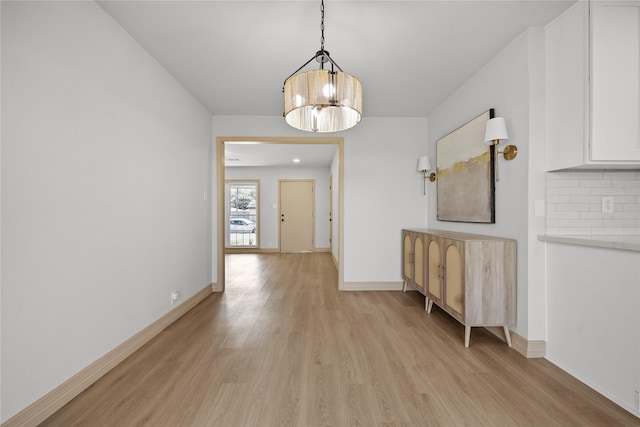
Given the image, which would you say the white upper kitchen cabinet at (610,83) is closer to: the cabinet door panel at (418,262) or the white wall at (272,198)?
the cabinet door panel at (418,262)

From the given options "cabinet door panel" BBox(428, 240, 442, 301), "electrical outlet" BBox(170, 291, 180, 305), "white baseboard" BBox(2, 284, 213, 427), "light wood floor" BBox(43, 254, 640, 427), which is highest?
"cabinet door panel" BBox(428, 240, 442, 301)

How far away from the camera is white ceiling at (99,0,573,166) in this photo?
1.77 metres

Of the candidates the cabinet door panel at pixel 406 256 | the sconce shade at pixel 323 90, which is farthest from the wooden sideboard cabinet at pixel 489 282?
the sconce shade at pixel 323 90

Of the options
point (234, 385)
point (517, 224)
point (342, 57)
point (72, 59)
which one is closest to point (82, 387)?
point (234, 385)

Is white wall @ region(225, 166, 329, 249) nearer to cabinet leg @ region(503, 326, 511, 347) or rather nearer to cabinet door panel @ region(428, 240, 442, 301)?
cabinet door panel @ region(428, 240, 442, 301)

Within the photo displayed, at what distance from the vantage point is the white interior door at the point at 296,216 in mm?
7598

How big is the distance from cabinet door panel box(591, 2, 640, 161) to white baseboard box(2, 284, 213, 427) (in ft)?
11.1

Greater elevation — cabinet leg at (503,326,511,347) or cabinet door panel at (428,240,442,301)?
cabinet door panel at (428,240,442,301)

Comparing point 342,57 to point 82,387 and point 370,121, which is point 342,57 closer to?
point 370,121

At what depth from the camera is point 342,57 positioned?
2316mm

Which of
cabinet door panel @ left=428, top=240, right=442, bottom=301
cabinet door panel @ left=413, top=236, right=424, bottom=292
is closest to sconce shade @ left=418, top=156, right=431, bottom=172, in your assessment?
cabinet door panel @ left=413, top=236, right=424, bottom=292

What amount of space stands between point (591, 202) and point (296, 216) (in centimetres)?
624

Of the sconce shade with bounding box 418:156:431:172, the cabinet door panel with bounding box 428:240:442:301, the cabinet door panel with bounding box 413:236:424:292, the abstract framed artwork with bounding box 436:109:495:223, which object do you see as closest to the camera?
the abstract framed artwork with bounding box 436:109:495:223

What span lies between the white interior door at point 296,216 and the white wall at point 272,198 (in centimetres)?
14
